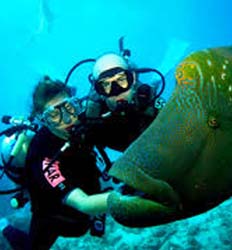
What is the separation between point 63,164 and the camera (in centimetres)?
388

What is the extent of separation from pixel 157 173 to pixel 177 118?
11.5 inches

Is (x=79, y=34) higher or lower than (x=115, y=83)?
higher

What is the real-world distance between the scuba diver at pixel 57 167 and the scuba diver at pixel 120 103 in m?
0.26

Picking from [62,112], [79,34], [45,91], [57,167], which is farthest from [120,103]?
[79,34]

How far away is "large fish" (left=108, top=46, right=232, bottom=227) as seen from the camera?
1623mm

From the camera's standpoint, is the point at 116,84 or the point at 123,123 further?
the point at 116,84

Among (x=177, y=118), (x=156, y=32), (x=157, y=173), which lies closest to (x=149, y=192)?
(x=157, y=173)

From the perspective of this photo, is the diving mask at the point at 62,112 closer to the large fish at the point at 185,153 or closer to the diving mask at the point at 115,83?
the diving mask at the point at 115,83

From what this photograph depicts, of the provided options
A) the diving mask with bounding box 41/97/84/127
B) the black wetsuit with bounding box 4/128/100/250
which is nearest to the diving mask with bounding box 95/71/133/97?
the diving mask with bounding box 41/97/84/127

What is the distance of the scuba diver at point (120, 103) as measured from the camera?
387cm

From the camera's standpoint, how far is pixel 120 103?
12.7ft

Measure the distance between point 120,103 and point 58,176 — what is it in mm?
1098

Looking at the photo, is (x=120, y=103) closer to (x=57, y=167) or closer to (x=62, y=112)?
(x=62, y=112)

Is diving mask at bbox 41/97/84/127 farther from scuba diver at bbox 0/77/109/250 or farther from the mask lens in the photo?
the mask lens
